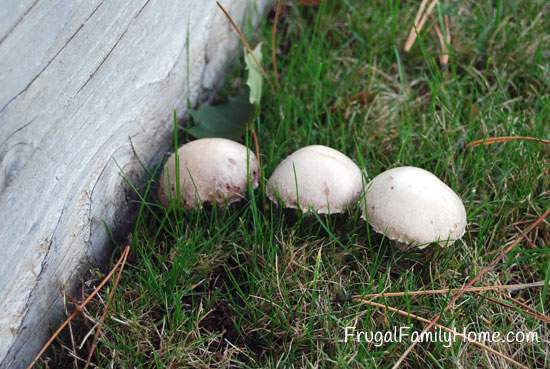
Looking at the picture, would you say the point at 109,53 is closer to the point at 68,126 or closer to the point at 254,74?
the point at 68,126

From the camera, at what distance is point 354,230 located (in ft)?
6.41

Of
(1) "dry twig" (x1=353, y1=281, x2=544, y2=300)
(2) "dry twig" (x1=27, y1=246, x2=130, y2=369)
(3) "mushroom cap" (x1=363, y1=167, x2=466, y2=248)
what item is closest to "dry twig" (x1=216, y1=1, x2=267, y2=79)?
(3) "mushroom cap" (x1=363, y1=167, x2=466, y2=248)

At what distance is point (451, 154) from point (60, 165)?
128 cm


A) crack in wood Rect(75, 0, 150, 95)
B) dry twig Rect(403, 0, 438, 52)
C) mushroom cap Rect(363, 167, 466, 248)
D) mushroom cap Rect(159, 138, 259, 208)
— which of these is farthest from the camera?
dry twig Rect(403, 0, 438, 52)

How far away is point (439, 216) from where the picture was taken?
1813 mm

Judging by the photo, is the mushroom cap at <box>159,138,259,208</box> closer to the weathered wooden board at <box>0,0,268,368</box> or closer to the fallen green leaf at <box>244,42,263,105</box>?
the weathered wooden board at <box>0,0,268,368</box>

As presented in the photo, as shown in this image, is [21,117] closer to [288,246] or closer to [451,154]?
[288,246]

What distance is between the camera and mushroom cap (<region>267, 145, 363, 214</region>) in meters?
1.88

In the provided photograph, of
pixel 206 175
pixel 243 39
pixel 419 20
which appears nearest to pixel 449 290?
pixel 206 175

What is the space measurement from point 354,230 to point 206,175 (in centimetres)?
48

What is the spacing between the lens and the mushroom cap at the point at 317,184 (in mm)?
1881

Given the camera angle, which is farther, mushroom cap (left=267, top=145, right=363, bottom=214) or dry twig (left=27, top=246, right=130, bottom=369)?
mushroom cap (left=267, top=145, right=363, bottom=214)

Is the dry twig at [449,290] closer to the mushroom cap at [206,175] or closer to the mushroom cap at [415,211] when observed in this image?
the mushroom cap at [415,211]

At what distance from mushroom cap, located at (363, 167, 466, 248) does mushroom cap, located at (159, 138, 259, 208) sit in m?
0.41
